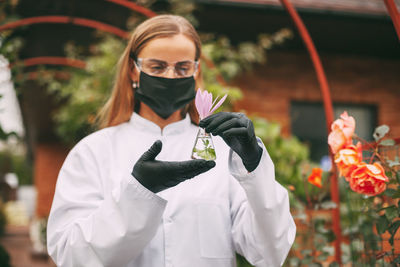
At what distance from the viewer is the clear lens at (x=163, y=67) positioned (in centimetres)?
196

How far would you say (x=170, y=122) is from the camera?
6.86ft

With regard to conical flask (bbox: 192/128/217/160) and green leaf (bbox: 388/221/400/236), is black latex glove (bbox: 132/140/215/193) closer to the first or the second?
conical flask (bbox: 192/128/217/160)

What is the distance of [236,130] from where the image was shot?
1.45m

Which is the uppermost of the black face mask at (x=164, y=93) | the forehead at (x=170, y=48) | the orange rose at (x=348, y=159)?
the forehead at (x=170, y=48)

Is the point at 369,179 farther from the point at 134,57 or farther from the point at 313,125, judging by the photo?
the point at 313,125

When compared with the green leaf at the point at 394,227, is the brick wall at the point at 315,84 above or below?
above

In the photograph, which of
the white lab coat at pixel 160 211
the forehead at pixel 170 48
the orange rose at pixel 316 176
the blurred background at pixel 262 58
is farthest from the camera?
the blurred background at pixel 262 58

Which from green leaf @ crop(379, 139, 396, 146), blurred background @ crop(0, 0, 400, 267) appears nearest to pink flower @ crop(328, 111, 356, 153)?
green leaf @ crop(379, 139, 396, 146)

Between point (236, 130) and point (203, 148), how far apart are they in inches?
5.9

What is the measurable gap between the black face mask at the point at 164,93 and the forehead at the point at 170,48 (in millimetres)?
93

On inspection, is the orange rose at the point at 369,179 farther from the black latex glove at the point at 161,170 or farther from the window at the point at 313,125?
the window at the point at 313,125

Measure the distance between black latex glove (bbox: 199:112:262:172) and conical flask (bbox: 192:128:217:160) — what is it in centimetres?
4

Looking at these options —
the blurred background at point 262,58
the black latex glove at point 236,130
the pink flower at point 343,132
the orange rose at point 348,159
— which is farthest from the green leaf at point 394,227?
the blurred background at point 262,58

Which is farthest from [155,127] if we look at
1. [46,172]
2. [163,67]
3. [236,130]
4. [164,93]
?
[46,172]
